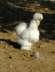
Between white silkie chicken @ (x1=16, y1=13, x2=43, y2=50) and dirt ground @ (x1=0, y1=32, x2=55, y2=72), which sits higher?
white silkie chicken @ (x1=16, y1=13, x2=43, y2=50)

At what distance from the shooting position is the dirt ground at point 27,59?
6.21 meters

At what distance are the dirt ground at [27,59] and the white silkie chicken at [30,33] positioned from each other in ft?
0.72

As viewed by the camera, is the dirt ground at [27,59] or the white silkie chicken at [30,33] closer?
the dirt ground at [27,59]

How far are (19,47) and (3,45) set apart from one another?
44cm

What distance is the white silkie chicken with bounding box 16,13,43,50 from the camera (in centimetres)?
734

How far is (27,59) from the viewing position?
6867mm

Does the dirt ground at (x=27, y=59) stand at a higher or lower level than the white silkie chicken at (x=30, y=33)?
lower

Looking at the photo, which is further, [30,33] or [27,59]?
[30,33]

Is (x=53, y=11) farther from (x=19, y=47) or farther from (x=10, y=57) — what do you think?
(x=10, y=57)

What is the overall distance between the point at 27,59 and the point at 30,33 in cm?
75

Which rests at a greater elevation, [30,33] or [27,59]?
[30,33]

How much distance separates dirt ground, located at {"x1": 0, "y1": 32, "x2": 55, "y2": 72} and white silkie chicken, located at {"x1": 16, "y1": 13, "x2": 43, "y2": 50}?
0.22 m

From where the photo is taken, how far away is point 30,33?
7340mm

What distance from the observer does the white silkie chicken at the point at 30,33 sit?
7.34m
